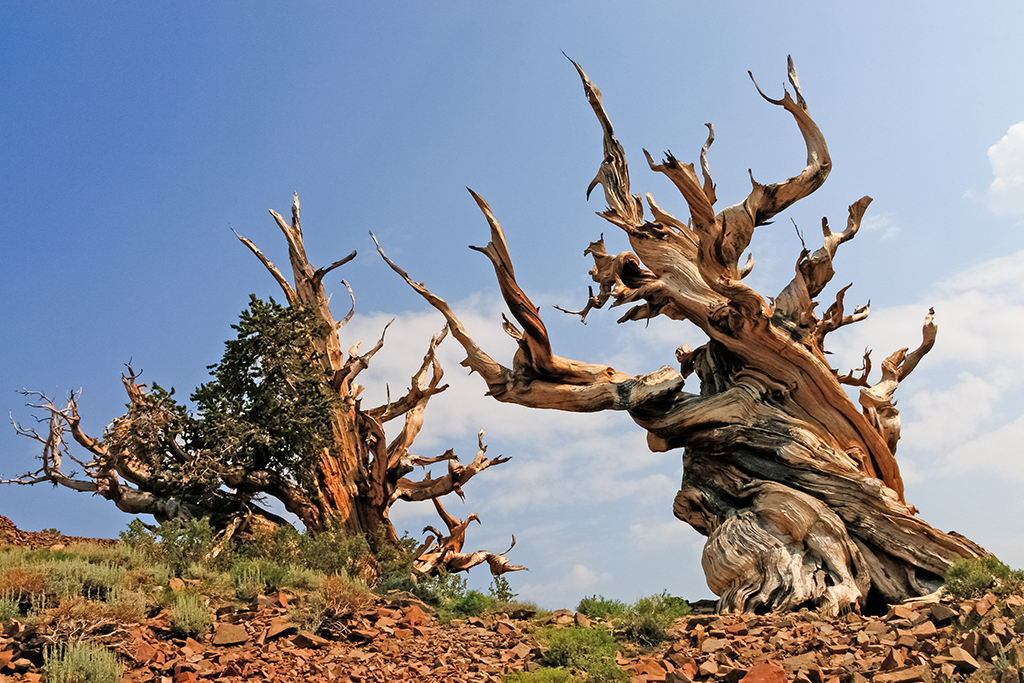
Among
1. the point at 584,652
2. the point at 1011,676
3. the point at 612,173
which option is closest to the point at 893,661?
the point at 1011,676

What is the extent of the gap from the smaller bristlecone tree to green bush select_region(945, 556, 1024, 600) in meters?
8.69

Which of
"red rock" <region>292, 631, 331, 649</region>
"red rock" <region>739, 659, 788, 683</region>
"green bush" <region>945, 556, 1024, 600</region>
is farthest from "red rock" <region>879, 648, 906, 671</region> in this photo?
"red rock" <region>292, 631, 331, 649</region>

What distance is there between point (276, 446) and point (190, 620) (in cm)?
681

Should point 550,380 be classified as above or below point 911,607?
above

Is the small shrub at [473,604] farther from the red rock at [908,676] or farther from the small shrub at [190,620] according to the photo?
the red rock at [908,676]

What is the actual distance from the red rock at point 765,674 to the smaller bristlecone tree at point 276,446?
9.12 meters

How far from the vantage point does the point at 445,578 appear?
11.4 m

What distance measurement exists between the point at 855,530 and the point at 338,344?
11268 millimetres

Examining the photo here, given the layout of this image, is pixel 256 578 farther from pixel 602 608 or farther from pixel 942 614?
pixel 942 614

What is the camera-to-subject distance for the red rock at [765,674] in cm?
643

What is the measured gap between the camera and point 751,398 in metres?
13.3

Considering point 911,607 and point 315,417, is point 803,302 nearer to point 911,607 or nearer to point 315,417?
point 911,607

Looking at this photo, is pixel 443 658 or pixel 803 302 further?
pixel 803 302

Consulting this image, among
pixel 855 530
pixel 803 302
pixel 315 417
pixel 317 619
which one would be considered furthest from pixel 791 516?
pixel 315 417
